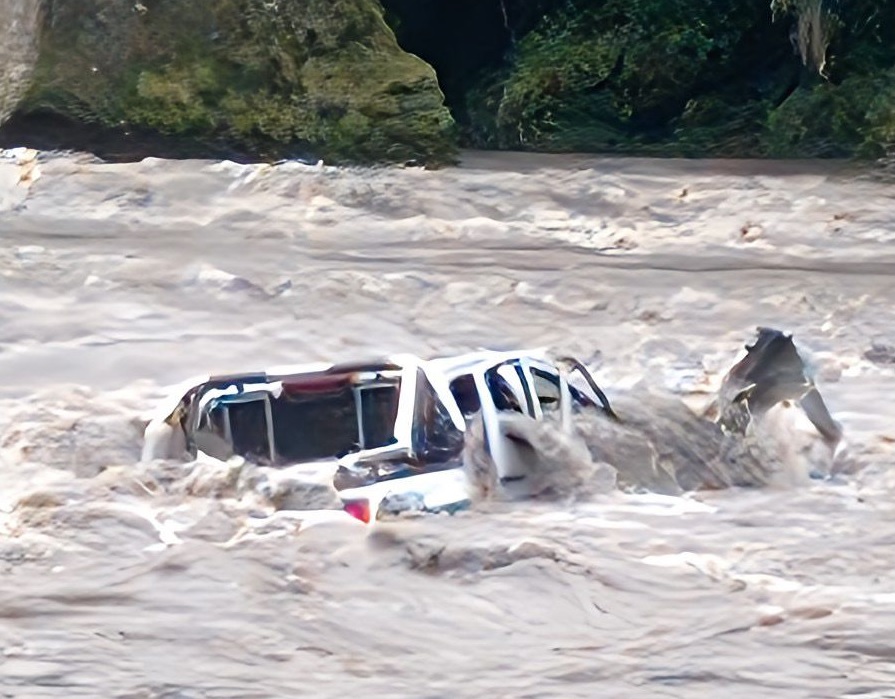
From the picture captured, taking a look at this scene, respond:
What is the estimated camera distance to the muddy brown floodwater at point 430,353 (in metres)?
2.92

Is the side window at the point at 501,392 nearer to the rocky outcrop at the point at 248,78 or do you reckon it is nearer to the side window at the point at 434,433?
the side window at the point at 434,433

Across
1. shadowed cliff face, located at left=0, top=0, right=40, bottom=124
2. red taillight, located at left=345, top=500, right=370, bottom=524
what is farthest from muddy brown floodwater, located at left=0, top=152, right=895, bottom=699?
shadowed cliff face, located at left=0, top=0, right=40, bottom=124

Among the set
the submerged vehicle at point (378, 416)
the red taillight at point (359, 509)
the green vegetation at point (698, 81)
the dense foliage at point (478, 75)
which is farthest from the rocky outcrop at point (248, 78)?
the red taillight at point (359, 509)

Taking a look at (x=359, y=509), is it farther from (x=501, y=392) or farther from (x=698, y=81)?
(x=698, y=81)

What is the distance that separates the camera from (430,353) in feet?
11.0

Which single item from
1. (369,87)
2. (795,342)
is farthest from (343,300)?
(795,342)

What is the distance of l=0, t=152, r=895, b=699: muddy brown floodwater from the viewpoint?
2918 mm

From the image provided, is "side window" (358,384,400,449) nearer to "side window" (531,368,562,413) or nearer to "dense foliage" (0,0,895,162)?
"side window" (531,368,562,413)

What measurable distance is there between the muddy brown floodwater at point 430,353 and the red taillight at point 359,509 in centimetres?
4

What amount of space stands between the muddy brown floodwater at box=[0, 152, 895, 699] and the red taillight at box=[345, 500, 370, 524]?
4 cm

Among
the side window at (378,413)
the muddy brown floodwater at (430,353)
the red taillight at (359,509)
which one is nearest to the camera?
the muddy brown floodwater at (430,353)

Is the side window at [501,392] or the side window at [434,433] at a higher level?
the side window at [501,392]

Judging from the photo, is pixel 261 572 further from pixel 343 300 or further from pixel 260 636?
pixel 343 300

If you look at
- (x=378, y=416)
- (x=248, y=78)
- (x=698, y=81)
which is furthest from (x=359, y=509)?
(x=698, y=81)
